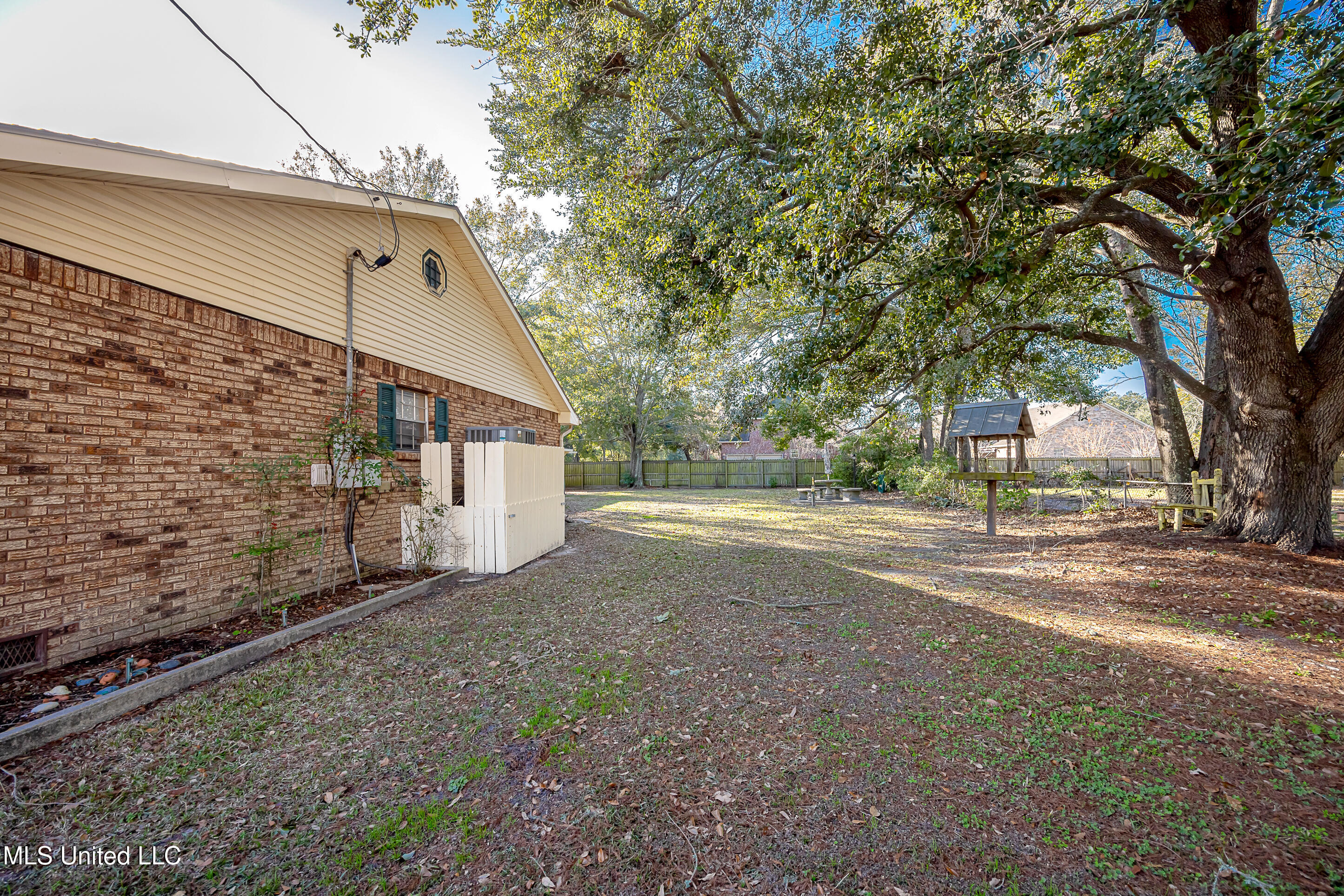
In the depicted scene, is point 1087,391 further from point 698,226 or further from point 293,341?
point 293,341

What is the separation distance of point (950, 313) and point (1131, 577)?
12.5 feet

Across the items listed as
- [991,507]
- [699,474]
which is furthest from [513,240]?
[991,507]

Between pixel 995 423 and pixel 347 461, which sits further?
pixel 995 423

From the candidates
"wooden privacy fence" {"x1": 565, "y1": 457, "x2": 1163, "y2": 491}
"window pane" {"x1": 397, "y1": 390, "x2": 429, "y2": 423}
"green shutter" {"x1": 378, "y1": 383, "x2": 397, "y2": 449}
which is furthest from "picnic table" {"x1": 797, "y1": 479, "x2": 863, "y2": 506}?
"green shutter" {"x1": 378, "y1": 383, "x2": 397, "y2": 449}

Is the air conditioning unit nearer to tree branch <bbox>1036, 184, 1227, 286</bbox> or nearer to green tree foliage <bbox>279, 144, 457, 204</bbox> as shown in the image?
tree branch <bbox>1036, 184, 1227, 286</bbox>

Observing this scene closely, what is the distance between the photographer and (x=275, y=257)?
5.18 meters

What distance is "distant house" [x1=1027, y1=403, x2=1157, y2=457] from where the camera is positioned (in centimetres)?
3072

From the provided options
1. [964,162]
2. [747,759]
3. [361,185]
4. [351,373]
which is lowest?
[747,759]

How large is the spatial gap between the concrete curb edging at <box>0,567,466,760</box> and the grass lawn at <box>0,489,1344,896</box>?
4.8 inches

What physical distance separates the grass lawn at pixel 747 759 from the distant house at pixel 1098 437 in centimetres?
3242

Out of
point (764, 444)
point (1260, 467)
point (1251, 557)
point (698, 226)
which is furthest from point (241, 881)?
point (764, 444)

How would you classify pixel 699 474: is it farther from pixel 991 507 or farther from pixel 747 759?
pixel 747 759

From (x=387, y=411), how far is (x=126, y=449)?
117 inches

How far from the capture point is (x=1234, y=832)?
2057 millimetres
